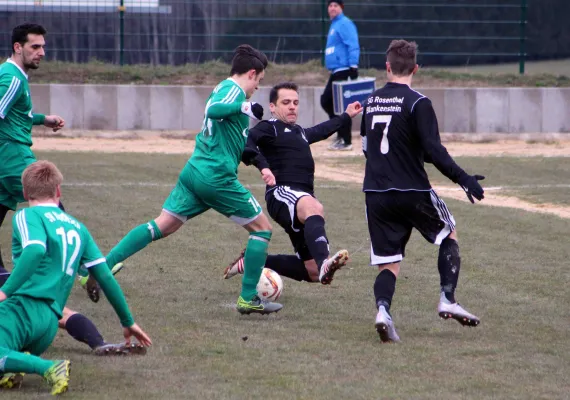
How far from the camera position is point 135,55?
2153 centimetres

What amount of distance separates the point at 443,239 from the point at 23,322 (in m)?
2.64

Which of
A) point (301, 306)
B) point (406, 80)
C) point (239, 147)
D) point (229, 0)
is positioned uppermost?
point (229, 0)

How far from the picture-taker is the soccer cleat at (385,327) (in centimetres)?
627

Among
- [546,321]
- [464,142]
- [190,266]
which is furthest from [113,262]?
[464,142]

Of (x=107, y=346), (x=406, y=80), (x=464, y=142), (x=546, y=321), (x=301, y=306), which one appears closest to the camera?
(x=107, y=346)

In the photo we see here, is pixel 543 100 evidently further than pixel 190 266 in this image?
Yes

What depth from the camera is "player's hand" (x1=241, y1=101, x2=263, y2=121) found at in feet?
21.0

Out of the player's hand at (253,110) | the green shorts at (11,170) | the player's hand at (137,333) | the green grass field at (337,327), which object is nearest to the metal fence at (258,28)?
the green grass field at (337,327)

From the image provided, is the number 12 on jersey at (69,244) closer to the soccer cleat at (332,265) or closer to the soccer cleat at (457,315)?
the soccer cleat at (332,265)

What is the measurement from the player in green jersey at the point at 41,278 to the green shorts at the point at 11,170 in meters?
2.17

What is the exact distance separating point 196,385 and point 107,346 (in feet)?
2.46

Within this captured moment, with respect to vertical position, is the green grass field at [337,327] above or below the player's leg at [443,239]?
below

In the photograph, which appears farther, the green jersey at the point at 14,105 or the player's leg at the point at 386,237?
the green jersey at the point at 14,105

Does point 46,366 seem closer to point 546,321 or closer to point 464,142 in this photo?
point 546,321
